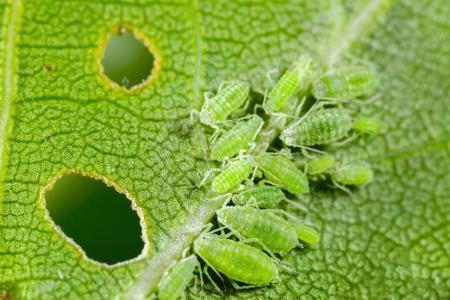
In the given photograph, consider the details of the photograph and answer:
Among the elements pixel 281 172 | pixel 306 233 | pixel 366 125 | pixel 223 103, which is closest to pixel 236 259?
pixel 306 233

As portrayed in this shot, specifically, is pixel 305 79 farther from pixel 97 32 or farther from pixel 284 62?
pixel 97 32

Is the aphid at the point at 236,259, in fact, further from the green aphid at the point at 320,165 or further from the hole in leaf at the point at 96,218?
the green aphid at the point at 320,165

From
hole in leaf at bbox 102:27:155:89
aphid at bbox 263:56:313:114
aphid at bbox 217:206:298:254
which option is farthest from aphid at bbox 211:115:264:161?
hole in leaf at bbox 102:27:155:89

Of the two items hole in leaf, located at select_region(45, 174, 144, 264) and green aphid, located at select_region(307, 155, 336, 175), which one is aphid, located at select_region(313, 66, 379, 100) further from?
hole in leaf, located at select_region(45, 174, 144, 264)

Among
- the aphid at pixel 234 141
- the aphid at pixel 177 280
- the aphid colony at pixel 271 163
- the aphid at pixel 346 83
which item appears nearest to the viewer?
the aphid at pixel 177 280

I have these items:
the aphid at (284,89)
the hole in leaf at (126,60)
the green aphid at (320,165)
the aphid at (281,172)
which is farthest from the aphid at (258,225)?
the hole in leaf at (126,60)

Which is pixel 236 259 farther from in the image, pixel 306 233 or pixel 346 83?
pixel 346 83
